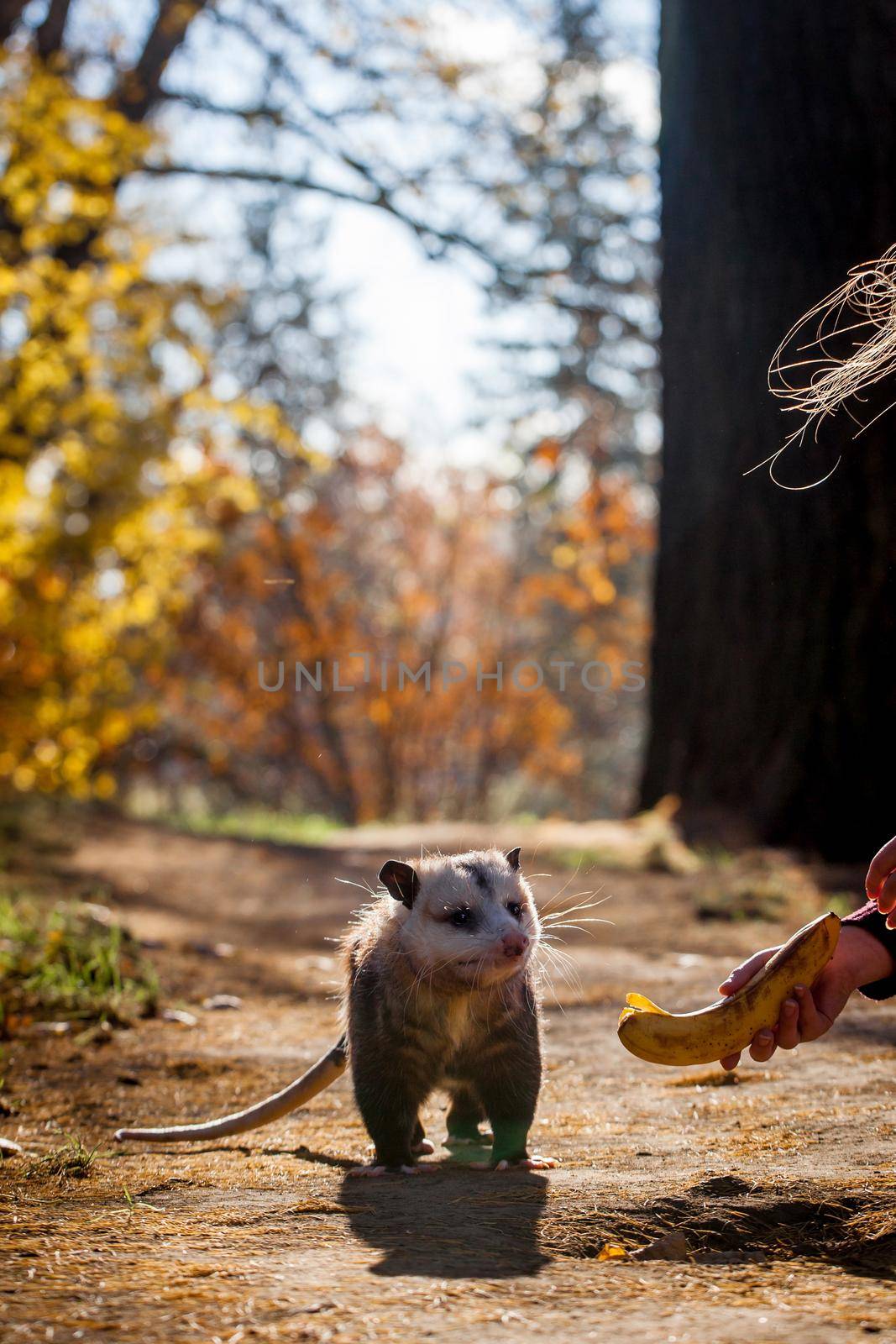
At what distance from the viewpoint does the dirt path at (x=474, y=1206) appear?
5.86 feet

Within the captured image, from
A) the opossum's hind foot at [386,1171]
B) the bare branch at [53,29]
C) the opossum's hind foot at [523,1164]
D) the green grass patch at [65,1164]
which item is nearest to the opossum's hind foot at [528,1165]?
the opossum's hind foot at [523,1164]

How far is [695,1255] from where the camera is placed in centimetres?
210

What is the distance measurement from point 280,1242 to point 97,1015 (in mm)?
2442

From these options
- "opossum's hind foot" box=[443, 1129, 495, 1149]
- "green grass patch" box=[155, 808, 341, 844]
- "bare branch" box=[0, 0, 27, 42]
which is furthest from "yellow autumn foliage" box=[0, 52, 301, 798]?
"opossum's hind foot" box=[443, 1129, 495, 1149]

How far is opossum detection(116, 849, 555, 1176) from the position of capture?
2926 mm

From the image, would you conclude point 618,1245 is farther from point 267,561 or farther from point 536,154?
point 267,561

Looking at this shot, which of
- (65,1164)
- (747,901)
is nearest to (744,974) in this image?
(65,1164)

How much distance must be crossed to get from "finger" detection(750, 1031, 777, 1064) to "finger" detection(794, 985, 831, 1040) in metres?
0.09

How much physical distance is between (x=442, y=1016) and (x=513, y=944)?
0.28 meters

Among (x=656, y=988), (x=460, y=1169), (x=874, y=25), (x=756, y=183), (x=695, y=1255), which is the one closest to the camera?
(x=695, y=1255)

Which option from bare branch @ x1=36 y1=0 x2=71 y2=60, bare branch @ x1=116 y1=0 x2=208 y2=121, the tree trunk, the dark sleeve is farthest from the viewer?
bare branch @ x1=116 y1=0 x2=208 y2=121

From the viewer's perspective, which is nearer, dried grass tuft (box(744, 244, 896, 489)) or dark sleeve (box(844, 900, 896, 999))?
dark sleeve (box(844, 900, 896, 999))

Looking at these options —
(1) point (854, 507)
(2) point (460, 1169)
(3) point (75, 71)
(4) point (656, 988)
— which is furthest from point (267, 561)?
(2) point (460, 1169)

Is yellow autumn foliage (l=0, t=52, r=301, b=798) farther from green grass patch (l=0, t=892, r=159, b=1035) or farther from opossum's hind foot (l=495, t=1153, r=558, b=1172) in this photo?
opossum's hind foot (l=495, t=1153, r=558, b=1172)
